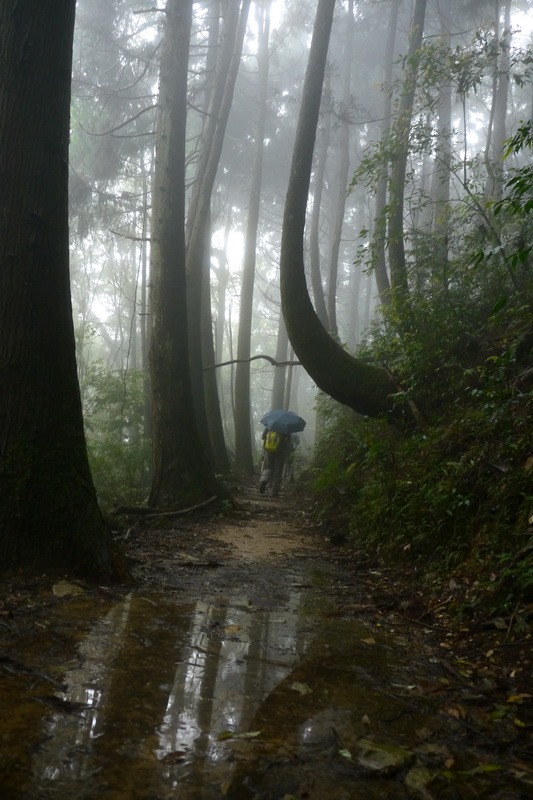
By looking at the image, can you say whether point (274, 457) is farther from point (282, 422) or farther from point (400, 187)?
point (400, 187)

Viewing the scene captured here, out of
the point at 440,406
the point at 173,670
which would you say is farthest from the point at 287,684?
the point at 440,406

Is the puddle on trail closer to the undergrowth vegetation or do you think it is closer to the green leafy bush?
the undergrowth vegetation

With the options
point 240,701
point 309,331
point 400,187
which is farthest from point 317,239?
point 240,701

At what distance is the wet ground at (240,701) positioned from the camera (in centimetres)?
202

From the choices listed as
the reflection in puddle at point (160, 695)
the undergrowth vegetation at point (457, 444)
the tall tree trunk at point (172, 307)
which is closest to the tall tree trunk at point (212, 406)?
the undergrowth vegetation at point (457, 444)

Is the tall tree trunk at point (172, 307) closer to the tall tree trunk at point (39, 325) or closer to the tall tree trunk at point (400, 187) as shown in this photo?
the tall tree trunk at point (400, 187)

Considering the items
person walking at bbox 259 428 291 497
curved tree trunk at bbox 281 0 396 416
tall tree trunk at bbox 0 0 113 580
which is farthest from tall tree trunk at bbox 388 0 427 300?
tall tree trunk at bbox 0 0 113 580

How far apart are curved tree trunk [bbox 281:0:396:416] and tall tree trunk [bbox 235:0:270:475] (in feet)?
21.7

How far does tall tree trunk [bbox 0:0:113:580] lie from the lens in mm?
4074

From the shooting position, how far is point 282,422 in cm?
1219

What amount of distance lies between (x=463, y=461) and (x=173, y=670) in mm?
3543

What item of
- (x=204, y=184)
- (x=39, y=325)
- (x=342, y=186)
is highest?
(x=342, y=186)

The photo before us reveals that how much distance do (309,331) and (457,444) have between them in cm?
340

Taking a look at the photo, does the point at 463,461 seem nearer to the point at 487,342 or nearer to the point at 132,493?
the point at 487,342
